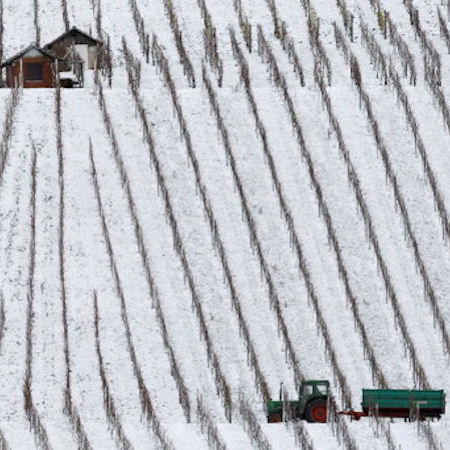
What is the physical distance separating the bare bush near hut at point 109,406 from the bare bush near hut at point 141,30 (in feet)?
52.3

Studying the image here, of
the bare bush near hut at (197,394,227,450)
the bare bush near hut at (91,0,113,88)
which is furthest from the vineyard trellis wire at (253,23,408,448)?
the bare bush near hut at (91,0,113,88)

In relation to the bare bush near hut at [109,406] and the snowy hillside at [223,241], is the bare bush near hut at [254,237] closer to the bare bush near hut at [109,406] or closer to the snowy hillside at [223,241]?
the snowy hillside at [223,241]

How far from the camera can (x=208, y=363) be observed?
37.7 meters

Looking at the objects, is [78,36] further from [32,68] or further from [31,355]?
[31,355]

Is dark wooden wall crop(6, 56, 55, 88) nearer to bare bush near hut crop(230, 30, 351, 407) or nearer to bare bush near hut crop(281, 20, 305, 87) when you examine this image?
bare bush near hut crop(230, 30, 351, 407)

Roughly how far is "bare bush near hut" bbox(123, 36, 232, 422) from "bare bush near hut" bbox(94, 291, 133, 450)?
91.4 inches

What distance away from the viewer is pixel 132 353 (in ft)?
123

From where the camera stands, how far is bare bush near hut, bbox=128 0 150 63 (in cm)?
5377

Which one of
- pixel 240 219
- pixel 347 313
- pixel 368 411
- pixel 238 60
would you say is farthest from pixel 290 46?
pixel 368 411

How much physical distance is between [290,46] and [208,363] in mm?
18645

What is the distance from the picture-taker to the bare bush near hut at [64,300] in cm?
3350

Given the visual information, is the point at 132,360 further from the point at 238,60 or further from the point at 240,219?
the point at 238,60

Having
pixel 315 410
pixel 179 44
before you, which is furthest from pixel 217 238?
pixel 179 44

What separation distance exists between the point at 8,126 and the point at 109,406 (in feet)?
41.8
